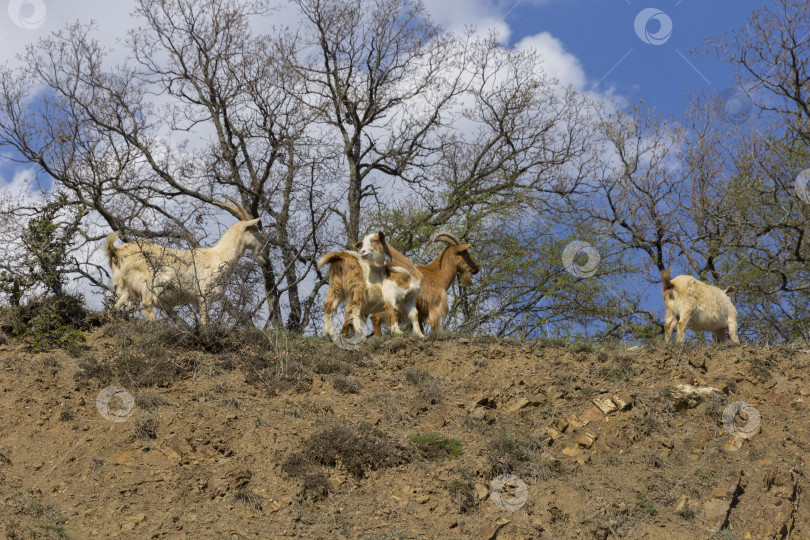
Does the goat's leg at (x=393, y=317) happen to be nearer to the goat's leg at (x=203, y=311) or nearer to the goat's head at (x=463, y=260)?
the goat's head at (x=463, y=260)

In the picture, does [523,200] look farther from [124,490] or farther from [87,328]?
[124,490]

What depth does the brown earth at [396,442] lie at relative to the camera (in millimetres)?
9461

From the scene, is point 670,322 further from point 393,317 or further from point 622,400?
point 393,317

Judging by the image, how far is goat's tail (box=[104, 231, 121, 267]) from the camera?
15.1 meters

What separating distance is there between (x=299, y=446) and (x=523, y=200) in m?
15.6

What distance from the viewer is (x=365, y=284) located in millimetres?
15094
